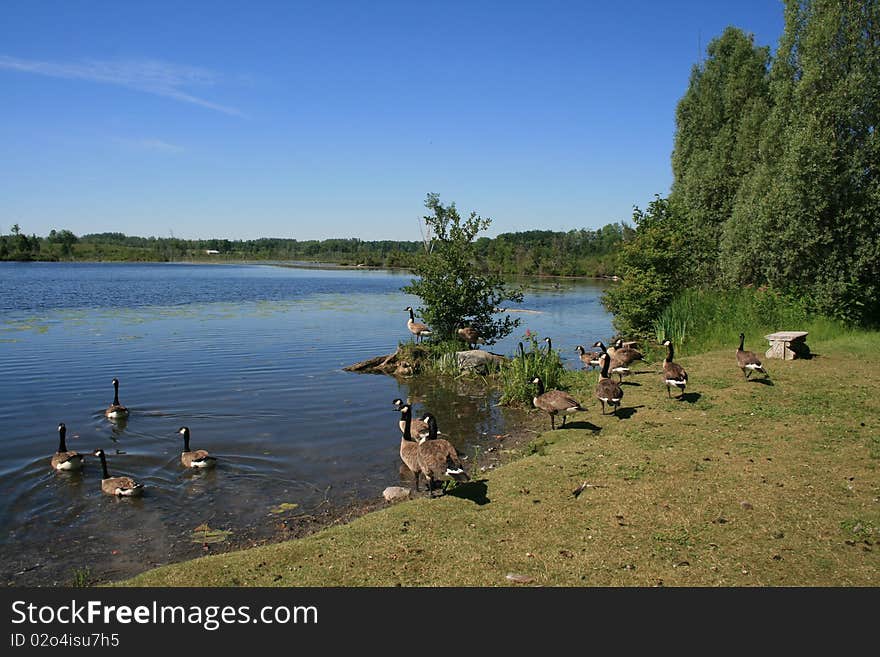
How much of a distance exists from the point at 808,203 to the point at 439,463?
79.3 ft

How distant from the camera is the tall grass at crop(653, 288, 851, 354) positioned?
85.5 ft

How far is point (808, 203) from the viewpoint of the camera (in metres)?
26.3

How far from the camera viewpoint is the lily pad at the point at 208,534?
10508mm

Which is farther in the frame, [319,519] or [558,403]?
[558,403]

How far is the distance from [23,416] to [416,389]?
13.5m

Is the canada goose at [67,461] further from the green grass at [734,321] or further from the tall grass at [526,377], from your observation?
the green grass at [734,321]

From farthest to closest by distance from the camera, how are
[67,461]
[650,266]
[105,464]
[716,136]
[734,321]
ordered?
[716,136] → [650,266] → [734,321] → [67,461] → [105,464]

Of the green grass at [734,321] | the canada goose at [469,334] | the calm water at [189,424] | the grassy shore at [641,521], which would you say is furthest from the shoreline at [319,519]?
the green grass at [734,321]

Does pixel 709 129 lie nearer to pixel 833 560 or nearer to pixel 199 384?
pixel 199 384

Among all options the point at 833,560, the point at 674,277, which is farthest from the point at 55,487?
the point at 674,277

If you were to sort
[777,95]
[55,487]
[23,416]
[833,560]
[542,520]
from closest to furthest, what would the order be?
[833,560], [542,520], [55,487], [23,416], [777,95]

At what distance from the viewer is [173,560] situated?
9.73m

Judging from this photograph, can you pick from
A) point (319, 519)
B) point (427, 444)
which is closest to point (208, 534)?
point (319, 519)

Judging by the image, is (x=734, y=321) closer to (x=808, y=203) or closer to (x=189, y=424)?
(x=808, y=203)
